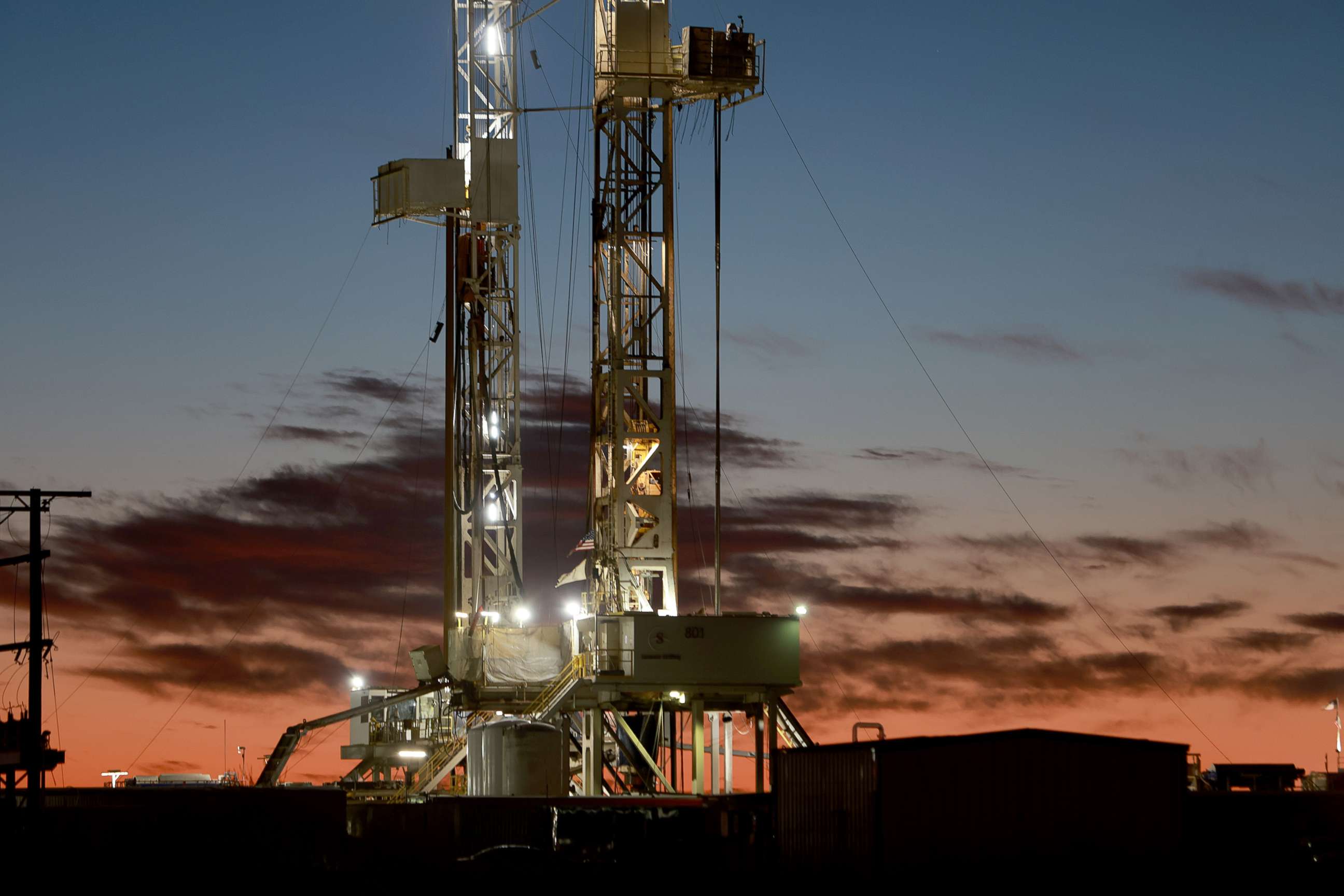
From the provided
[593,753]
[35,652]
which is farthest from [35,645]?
[593,753]

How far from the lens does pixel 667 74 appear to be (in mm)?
50781

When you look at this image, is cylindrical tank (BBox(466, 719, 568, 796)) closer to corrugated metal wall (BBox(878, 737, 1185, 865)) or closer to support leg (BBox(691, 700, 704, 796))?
support leg (BBox(691, 700, 704, 796))

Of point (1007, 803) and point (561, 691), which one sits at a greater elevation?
point (561, 691)

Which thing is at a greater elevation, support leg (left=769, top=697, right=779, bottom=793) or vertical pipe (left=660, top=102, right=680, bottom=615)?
vertical pipe (left=660, top=102, right=680, bottom=615)

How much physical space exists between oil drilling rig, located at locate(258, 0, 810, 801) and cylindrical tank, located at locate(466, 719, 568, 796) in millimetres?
55

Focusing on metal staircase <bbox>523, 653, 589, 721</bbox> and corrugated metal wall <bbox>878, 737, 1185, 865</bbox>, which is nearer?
corrugated metal wall <bbox>878, 737, 1185, 865</bbox>

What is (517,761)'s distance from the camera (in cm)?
4503

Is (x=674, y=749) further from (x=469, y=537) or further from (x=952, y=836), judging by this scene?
(x=952, y=836)

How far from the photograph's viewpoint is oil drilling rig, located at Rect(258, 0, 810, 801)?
47.1 m

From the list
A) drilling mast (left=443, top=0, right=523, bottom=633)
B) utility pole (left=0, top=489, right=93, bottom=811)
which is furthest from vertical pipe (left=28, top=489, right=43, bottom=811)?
drilling mast (left=443, top=0, right=523, bottom=633)

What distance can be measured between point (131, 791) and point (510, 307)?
20185 millimetres

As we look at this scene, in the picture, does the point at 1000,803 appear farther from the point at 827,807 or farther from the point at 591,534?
the point at 591,534

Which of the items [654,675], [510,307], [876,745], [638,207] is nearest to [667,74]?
[638,207]

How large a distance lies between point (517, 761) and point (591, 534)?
30.9 ft
